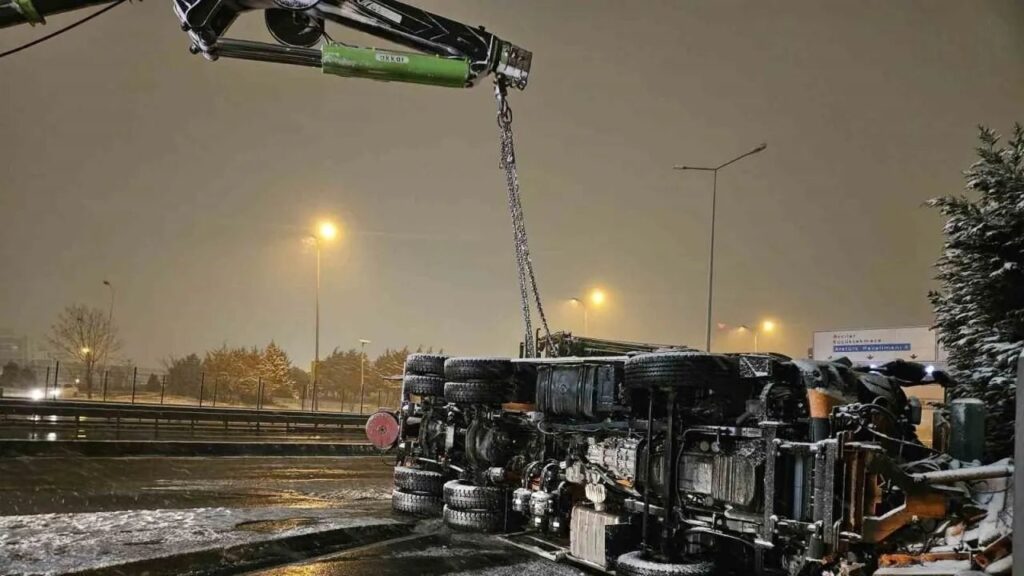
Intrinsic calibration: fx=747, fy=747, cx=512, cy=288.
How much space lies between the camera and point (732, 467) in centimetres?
585

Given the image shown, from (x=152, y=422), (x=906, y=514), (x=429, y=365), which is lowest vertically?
(x=152, y=422)

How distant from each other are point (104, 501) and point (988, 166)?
49.7ft

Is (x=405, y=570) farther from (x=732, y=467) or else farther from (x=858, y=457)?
(x=858, y=457)

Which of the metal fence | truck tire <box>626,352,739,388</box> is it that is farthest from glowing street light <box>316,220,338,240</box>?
truck tire <box>626,352,739,388</box>

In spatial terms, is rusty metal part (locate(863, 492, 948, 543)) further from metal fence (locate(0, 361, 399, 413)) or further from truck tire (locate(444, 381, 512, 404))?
metal fence (locate(0, 361, 399, 413))

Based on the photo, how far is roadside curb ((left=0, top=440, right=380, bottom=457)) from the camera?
14.1 m

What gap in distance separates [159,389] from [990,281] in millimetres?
26145

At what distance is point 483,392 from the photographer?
827cm

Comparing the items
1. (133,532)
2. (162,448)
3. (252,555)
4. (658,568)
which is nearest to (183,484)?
(133,532)

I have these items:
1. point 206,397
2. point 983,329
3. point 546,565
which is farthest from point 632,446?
point 206,397

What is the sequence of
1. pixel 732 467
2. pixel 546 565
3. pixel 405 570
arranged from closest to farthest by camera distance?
pixel 732 467 → pixel 405 570 → pixel 546 565

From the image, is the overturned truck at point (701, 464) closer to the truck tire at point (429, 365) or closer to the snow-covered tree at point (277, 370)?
the truck tire at point (429, 365)

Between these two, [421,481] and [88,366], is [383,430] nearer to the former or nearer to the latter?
[421,481]

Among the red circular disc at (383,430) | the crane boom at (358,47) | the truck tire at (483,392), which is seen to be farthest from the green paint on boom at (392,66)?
the red circular disc at (383,430)
